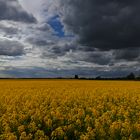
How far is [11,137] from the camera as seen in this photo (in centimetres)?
877

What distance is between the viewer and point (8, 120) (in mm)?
11508

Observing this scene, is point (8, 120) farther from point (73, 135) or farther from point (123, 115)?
point (123, 115)

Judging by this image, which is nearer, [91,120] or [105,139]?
[105,139]

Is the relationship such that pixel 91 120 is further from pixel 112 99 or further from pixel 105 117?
pixel 112 99

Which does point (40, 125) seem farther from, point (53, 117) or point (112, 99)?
point (112, 99)

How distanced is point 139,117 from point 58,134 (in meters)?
4.00

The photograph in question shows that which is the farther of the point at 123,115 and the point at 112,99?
the point at 112,99

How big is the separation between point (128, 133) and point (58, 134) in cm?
201

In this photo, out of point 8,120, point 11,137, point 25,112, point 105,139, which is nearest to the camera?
point 11,137

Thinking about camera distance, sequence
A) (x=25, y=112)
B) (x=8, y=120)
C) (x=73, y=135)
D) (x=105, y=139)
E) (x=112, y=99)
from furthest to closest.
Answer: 1. (x=112, y=99)
2. (x=25, y=112)
3. (x=8, y=120)
4. (x=73, y=135)
5. (x=105, y=139)

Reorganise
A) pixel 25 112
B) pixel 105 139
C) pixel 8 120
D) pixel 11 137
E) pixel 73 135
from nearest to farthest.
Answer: pixel 11 137 → pixel 105 139 → pixel 73 135 → pixel 8 120 → pixel 25 112

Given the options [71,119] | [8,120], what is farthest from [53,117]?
[8,120]

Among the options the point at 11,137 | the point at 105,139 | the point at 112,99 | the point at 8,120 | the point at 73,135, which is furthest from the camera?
the point at 112,99

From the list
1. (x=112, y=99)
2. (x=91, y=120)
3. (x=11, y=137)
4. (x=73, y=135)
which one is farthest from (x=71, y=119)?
(x=112, y=99)
